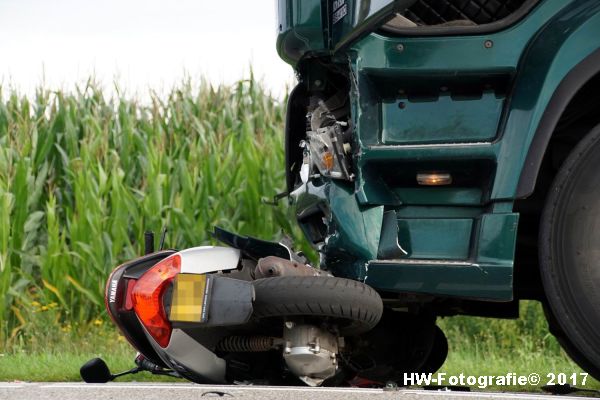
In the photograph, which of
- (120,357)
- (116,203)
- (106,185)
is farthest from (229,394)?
(106,185)

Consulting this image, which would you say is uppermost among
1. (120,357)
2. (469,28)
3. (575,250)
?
(469,28)

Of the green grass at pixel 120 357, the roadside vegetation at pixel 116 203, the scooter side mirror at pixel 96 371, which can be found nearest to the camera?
the scooter side mirror at pixel 96 371

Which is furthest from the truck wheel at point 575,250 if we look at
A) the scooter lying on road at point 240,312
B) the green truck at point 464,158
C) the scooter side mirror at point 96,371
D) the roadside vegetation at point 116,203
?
the roadside vegetation at point 116,203

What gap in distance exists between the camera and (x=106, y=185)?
993 cm

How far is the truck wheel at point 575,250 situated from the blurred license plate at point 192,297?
1437mm

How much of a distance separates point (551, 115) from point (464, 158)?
400 mm

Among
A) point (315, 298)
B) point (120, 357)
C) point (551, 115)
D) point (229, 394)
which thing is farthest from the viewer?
point (120, 357)

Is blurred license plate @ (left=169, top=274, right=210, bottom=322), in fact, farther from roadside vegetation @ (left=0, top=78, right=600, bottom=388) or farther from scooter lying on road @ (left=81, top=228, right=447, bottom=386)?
roadside vegetation @ (left=0, top=78, right=600, bottom=388)

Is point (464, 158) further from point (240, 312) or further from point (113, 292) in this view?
point (113, 292)

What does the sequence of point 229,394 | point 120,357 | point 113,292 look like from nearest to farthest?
point 229,394, point 113,292, point 120,357

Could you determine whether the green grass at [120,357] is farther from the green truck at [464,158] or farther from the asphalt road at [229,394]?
the asphalt road at [229,394]

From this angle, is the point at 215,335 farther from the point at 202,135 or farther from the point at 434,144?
the point at 202,135

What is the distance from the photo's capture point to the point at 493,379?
7012 mm

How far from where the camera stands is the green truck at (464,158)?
4.38m
